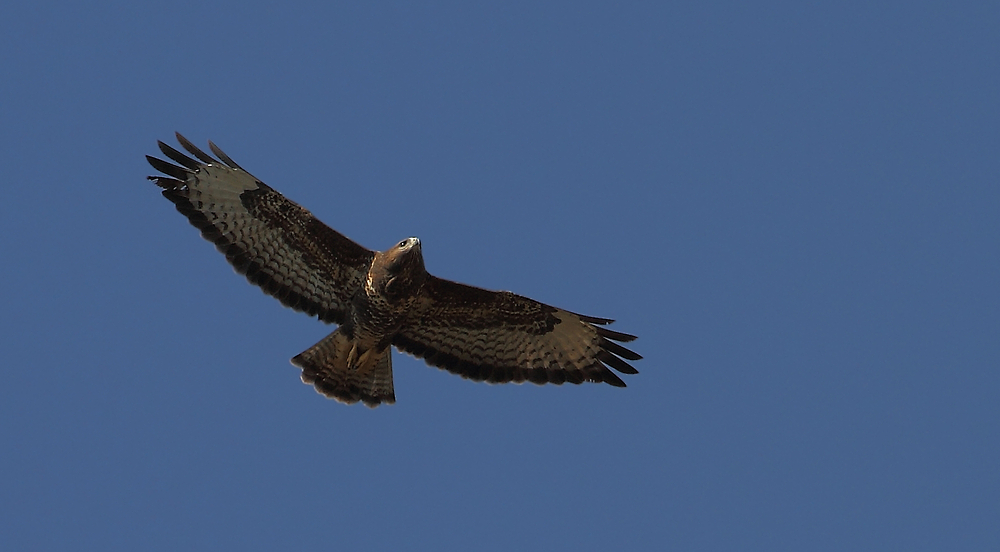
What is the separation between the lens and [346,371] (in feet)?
50.3

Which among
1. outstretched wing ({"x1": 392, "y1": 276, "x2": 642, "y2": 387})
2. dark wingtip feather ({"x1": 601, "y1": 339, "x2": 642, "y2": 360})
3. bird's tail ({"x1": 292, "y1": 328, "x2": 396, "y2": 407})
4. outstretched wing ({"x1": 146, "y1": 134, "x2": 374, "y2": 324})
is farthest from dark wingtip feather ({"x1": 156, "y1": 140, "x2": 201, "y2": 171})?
dark wingtip feather ({"x1": 601, "y1": 339, "x2": 642, "y2": 360})

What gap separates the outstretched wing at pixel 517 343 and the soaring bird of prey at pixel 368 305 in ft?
0.04

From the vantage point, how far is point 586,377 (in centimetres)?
1543

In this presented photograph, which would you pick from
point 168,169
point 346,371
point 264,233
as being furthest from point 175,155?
point 346,371

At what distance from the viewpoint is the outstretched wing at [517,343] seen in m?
15.1

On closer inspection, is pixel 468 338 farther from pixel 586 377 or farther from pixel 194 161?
pixel 194 161

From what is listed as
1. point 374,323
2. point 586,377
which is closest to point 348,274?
point 374,323

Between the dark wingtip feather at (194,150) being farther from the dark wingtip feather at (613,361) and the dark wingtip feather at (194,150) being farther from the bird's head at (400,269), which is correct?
the dark wingtip feather at (613,361)

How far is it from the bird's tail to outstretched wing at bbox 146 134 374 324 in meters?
0.54

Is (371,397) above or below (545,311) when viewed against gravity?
below

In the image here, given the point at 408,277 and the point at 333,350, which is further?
the point at 333,350

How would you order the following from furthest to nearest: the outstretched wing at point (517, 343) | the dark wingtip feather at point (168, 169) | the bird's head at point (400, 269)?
the outstretched wing at point (517, 343)
the dark wingtip feather at point (168, 169)
the bird's head at point (400, 269)

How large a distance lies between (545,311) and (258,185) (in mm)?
3422

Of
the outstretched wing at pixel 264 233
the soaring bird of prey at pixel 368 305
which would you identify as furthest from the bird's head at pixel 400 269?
the outstretched wing at pixel 264 233
